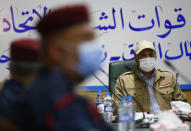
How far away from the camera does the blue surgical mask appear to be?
73 cm

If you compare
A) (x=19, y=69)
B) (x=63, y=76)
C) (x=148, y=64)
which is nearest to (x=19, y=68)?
(x=19, y=69)

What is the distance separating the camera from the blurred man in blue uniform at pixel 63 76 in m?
0.65

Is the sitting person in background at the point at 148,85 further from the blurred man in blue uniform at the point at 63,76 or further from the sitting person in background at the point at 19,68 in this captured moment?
the blurred man in blue uniform at the point at 63,76

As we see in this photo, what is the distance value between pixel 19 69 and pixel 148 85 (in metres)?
1.53

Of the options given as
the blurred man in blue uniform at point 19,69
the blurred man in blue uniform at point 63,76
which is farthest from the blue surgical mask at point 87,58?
the blurred man in blue uniform at point 19,69

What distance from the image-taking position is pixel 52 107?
2.11 feet

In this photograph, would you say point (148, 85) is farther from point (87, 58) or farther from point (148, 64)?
point (87, 58)

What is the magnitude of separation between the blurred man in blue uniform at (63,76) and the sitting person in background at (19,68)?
81mm

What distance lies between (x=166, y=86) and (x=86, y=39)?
161cm

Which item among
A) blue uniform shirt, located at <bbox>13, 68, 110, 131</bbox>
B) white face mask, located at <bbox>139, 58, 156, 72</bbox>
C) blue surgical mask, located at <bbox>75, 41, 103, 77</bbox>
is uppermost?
blue surgical mask, located at <bbox>75, 41, 103, 77</bbox>

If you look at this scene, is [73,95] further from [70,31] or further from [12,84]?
[12,84]

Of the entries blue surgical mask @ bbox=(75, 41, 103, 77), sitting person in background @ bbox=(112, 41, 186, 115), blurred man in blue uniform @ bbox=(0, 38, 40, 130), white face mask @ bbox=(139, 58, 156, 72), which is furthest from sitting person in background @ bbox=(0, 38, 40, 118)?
white face mask @ bbox=(139, 58, 156, 72)

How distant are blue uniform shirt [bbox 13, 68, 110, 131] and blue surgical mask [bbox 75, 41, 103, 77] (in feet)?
0.20

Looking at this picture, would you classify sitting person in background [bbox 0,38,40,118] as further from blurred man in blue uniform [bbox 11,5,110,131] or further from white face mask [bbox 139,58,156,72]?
white face mask [bbox 139,58,156,72]
